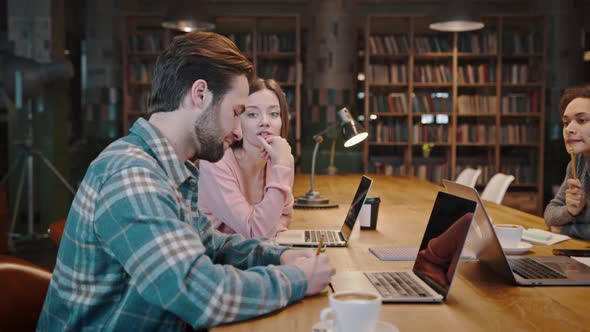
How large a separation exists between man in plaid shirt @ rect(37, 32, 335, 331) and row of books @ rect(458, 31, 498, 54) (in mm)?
6673

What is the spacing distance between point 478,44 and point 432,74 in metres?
0.71

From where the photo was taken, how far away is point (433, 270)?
135 cm

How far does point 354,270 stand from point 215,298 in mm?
544

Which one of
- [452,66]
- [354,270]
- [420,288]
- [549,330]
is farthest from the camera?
[452,66]

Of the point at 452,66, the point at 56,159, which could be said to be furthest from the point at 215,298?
the point at 452,66

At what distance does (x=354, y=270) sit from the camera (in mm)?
1552

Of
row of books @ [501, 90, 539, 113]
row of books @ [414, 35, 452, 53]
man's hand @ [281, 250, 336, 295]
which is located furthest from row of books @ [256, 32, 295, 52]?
man's hand @ [281, 250, 336, 295]

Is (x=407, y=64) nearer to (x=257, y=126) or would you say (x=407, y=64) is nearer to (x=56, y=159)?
(x=56, y=159)

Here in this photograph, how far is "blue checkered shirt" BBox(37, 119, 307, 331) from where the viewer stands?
110 centimetres

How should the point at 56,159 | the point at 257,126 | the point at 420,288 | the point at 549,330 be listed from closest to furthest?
the point at 549,330 → the point at 420,288 → the point at 257,126 → the point at 56,159

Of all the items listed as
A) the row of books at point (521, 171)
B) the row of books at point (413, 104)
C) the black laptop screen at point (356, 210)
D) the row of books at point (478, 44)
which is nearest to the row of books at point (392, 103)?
the row of books at point (413, 104)

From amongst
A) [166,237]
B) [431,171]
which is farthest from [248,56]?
[166,237]

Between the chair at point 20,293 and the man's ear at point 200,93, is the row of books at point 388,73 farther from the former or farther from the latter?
the chair at point 20,293

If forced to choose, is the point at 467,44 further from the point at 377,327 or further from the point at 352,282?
the point at 377,327
